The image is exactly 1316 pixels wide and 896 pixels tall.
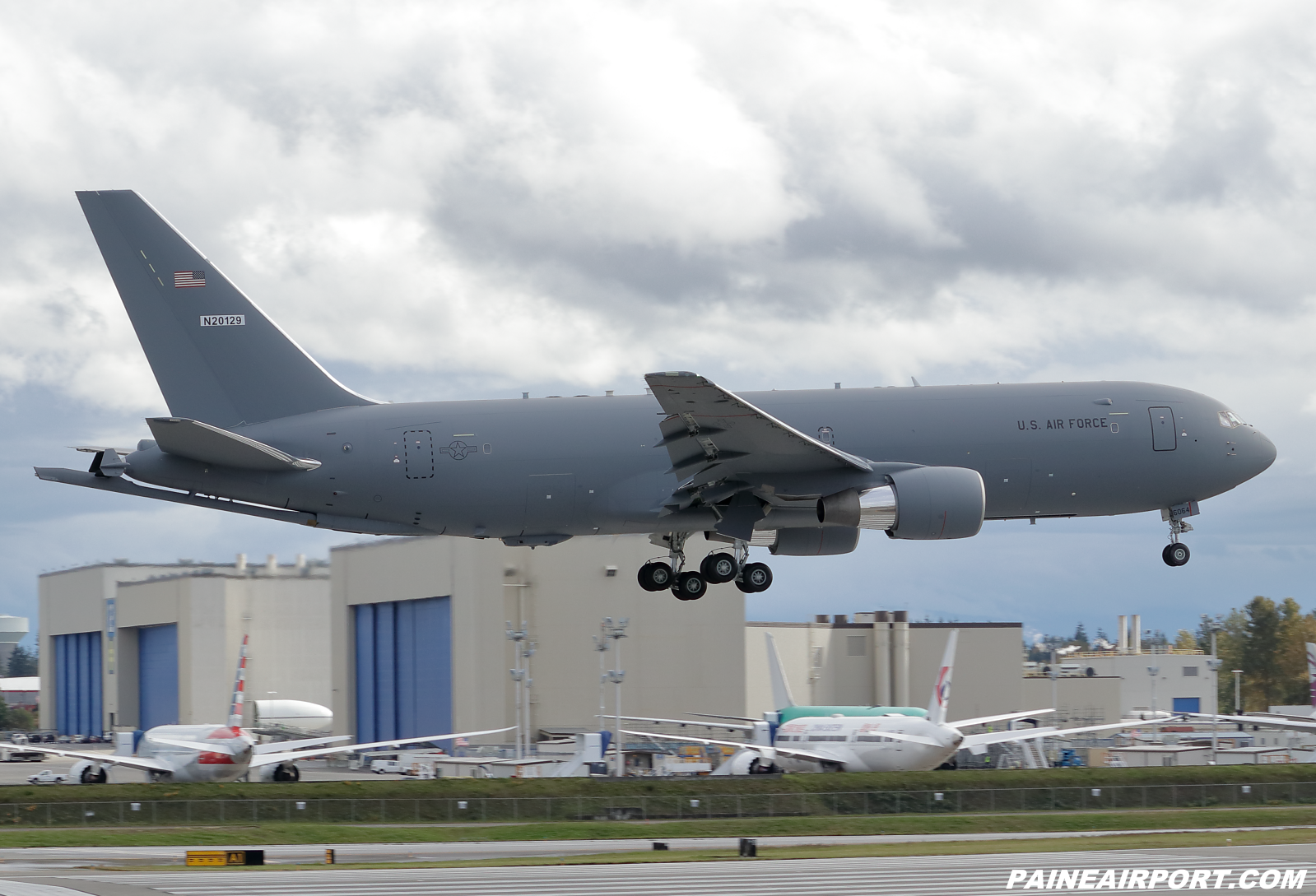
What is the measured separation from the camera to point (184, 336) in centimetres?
3962

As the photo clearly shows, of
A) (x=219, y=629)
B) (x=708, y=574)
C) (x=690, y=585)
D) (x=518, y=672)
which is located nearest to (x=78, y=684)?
(x=219, y=629)

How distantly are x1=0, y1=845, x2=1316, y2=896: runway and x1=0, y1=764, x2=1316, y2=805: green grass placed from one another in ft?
64.7

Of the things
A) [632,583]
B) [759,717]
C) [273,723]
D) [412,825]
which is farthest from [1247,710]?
[412,825]

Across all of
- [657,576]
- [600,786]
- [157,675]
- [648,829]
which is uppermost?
[657,576]

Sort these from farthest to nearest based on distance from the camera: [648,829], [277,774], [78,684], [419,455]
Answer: [78,684]
[277,774]
[648,829]
[419,455]

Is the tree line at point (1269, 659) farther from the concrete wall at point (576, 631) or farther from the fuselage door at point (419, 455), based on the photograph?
the fuselage door at point (419, 455)

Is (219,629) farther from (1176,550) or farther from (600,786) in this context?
(1176,550)

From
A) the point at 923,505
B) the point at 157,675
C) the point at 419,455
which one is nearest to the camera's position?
the point at 923,505

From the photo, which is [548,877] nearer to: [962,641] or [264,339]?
[264,339]

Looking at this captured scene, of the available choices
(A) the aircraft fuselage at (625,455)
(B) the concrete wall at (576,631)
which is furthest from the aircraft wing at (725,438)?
(B) the concrete wall at (576,631)

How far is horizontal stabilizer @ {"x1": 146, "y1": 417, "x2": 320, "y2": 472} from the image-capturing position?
117 ft

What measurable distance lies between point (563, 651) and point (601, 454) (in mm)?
63699

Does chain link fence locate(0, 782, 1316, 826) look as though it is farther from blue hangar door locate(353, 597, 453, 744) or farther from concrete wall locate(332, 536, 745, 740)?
blue hangar door locate(353, 597, 453, 744)

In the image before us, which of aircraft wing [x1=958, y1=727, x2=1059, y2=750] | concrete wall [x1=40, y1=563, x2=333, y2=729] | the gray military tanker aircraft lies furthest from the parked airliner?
concrete wall [x1=40, y1=563, x2=333, y2=729]
